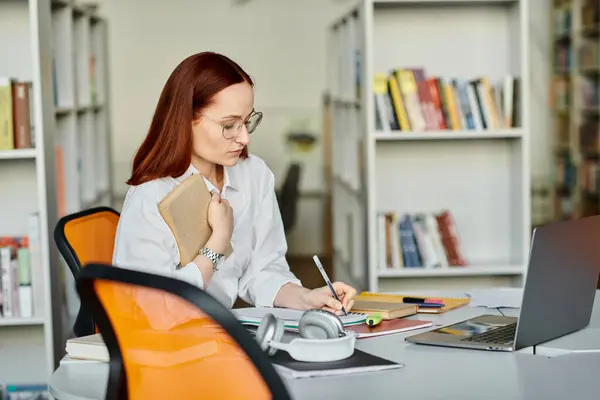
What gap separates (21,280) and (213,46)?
5.29 metres

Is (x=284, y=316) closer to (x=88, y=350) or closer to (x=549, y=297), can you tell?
(x=88, y=350)

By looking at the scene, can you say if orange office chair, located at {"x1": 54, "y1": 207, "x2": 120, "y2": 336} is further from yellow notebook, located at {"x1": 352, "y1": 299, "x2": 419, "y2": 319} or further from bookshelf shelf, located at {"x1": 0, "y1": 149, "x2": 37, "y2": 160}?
bookshelf shelf, located at {"x1": 0, "y1": 149, "x2": 37, "y2": 160}

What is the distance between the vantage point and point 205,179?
2309mm

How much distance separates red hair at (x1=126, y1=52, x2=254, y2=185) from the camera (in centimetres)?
215

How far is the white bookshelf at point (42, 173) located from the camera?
133 inches

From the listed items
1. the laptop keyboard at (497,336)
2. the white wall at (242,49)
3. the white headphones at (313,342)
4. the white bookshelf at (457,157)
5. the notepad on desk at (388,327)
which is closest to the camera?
→ the white headphones at (313,342)

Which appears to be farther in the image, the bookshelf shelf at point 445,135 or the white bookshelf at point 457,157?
the white bookshelf at point 457,157

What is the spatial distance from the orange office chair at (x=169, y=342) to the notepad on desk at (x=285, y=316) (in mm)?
532

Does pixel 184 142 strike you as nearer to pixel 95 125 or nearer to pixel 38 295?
pixel 38 295

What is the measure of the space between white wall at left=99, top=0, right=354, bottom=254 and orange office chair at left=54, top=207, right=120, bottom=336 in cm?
579

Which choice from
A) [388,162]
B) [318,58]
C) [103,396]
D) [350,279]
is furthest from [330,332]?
[318,58]

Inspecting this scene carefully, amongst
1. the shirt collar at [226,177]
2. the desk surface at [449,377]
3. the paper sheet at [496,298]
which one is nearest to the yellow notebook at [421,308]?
the paper sheet at [496,298]

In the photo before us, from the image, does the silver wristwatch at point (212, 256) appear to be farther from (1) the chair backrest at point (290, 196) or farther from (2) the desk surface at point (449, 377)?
(1) the chair backrest at point (290, 196)

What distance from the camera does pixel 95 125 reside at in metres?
5.55
